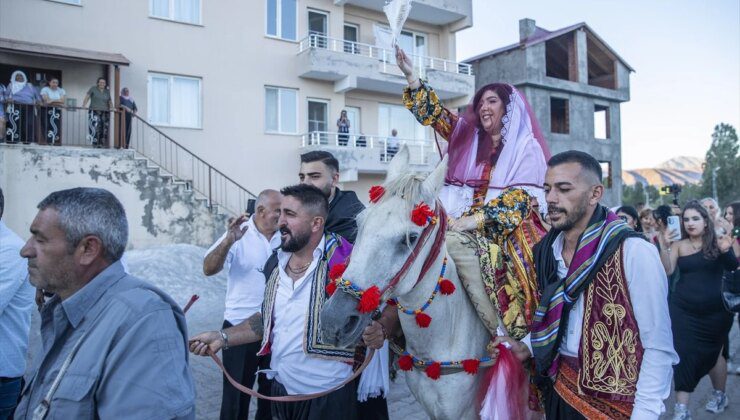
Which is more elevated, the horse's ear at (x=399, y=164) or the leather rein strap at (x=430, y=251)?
the horse's ear at (x=399, y=164)

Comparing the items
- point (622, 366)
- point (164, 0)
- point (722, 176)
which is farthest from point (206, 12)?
point (722, 176)

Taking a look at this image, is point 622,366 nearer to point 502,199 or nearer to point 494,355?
point 494,355

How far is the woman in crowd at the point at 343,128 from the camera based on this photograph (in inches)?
766

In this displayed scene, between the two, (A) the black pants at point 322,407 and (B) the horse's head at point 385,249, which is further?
(A) the black pants at point 322,407

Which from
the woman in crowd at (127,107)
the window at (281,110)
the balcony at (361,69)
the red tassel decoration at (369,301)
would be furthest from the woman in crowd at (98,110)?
the red tassel decoration at (369,301)

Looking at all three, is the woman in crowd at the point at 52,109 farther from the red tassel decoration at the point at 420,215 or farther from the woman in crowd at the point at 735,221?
the woman in crowd at the point at 735,221

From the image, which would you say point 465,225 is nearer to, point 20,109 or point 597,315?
point 597,315

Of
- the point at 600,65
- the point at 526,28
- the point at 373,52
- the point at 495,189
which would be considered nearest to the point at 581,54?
the point at 600,65

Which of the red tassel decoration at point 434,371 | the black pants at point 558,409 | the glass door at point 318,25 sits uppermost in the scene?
the glass door at point 318,25

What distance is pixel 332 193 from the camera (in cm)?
490

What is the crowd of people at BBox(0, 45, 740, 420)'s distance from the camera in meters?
2.14

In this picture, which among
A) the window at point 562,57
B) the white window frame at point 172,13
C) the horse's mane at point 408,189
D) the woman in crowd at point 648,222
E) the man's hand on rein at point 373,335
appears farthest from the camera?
the window at point 562,57

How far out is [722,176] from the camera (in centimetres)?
4044

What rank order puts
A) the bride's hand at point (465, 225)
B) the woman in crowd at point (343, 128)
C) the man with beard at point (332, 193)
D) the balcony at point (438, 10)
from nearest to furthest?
1. the bride's hand at point (465, 225)
2. the man with beard at point (332, 193)
3. the woman in crowd at point (343, 128)
4. the balcony at point (438, 10)
